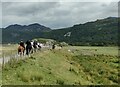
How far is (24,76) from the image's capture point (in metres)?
22.5

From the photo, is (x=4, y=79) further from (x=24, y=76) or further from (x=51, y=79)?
(x=51, y=79)

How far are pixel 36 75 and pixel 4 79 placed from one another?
3.86 metres

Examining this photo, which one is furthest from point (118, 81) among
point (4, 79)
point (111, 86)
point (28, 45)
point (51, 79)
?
point (4, 79)

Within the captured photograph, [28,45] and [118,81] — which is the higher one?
[28,45]

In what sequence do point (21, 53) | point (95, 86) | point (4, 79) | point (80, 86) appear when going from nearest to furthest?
point (4, 79)
point (80, 86)
point (95, 86)
point (21, 53)

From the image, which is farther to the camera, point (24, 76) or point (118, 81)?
point (118, 81)

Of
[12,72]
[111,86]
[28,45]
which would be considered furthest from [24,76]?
[28,45]

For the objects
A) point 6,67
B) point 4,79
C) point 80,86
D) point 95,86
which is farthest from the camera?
point 95,86

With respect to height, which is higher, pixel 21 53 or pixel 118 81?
pixel 21 53

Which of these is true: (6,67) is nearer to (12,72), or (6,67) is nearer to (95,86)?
(12,72)

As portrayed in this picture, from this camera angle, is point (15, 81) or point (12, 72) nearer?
point (15, 81)

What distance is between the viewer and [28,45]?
37719mm

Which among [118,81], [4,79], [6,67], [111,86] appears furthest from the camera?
[118,81]

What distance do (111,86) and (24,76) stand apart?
1107cm
